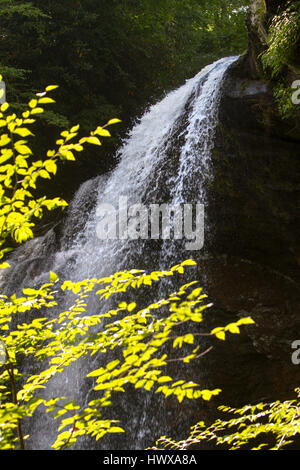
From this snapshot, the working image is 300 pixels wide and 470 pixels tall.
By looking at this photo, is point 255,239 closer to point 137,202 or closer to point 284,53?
point 137,202

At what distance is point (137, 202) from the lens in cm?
661

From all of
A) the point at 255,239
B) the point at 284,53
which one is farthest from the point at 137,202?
the point at 284,53

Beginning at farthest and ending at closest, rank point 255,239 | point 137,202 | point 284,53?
1. point 137,202
2. point 255,239
3. point 284,53

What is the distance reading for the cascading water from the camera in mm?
5371

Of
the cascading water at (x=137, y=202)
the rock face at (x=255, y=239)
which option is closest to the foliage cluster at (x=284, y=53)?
the rock face at (x=255, y=239)

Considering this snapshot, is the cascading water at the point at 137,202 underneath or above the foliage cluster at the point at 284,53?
underneath

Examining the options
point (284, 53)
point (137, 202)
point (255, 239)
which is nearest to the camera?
point (284, 53)

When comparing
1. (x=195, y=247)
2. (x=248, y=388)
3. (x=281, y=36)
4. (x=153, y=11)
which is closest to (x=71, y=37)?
(x=153, y=11)

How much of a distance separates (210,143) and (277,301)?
2.59 meters

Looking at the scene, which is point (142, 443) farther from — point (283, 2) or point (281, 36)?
point (283, 2)

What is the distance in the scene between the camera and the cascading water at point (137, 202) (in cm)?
537

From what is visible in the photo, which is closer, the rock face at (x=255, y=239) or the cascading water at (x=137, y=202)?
the rock face at (x=255, y=239)

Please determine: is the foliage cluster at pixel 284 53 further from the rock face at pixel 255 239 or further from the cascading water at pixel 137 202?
the cascading water at pixel 137 202

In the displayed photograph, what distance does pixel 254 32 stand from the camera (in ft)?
20.1
